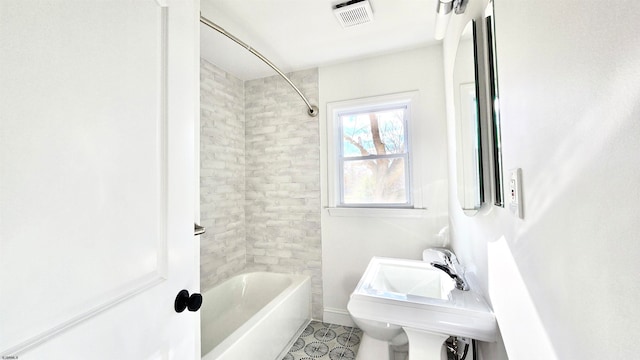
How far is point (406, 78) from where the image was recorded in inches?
89.0

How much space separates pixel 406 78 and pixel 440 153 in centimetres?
74

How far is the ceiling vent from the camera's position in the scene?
1645 millimetres

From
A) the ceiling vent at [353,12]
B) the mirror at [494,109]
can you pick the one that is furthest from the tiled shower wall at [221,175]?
the mirror at [494,109]

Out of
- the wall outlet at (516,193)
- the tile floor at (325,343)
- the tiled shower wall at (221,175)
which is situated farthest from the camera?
the tiled shower wall at (221,175)

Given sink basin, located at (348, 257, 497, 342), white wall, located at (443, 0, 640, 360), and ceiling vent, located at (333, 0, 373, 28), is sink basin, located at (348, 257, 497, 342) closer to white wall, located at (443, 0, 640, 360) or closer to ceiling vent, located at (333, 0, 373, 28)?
white wall, located at (443, 0, 640, 360)

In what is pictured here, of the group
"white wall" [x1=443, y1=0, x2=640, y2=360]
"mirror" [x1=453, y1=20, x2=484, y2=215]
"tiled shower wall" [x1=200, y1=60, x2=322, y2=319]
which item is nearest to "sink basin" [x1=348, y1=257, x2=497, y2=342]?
"white wall" [x1=443, y1=0, x2=640, y2=360]

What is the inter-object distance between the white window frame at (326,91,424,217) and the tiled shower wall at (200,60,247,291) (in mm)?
1001

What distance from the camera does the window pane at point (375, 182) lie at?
2365mm

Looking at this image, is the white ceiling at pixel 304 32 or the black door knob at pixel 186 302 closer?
the black door knob at pixel 186 302

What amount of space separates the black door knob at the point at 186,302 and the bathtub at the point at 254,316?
0.85 metres

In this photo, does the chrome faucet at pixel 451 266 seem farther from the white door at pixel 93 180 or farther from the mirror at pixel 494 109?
the white door at pixel 93 180

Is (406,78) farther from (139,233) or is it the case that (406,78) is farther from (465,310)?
(139,233)

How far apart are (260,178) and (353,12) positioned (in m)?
1.77

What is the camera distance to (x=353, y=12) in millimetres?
1712
